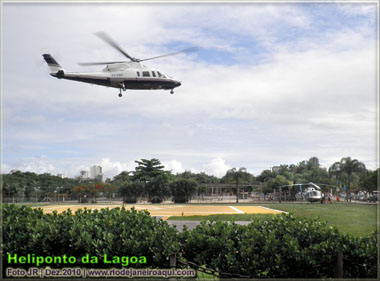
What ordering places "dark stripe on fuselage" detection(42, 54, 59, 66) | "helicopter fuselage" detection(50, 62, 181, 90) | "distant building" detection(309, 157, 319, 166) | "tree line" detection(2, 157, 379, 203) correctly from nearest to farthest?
"dark stripe on fuselage" detection(42, 54, 59, 66) → "helicopter fuselage" detection(50, 62, 181, 90) → "tree line" detection(2, 157, 379, 203) → "distant building" detection(309, 157, 319, 166)

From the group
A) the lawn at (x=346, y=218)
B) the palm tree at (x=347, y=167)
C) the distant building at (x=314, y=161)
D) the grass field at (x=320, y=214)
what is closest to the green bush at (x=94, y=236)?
the lawn at (x=346, y=218)

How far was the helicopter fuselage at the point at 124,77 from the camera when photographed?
12.7 m

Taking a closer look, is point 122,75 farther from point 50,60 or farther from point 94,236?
point 94,236

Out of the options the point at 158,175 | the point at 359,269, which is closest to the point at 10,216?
the point at 359,269

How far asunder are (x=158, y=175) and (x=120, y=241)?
2013 cm

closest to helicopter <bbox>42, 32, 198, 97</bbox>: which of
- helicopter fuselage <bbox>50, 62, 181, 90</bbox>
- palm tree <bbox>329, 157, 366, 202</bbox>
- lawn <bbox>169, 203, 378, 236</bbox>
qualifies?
helicopter fuselage <bbox>50, 62, 181, 90</bbox>

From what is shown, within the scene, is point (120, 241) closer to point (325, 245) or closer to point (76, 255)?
point (76, 255)

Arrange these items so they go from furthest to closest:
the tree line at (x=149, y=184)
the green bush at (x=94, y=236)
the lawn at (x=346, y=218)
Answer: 1. the tree line at (x=149, y=184)
2. the lawn at (x=346, y=218)
3. the green bush at (x=94, y=236)

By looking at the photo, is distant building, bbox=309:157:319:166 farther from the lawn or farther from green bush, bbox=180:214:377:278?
green bush, bbox=180:214:377:278

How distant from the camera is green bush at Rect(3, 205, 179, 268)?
5.53 meters

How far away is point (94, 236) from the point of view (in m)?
5.82

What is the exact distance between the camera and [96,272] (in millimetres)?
5496

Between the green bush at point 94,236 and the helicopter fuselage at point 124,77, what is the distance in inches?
273

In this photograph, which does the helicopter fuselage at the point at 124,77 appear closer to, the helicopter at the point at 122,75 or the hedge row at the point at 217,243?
the helicopter at the point at 122,75
